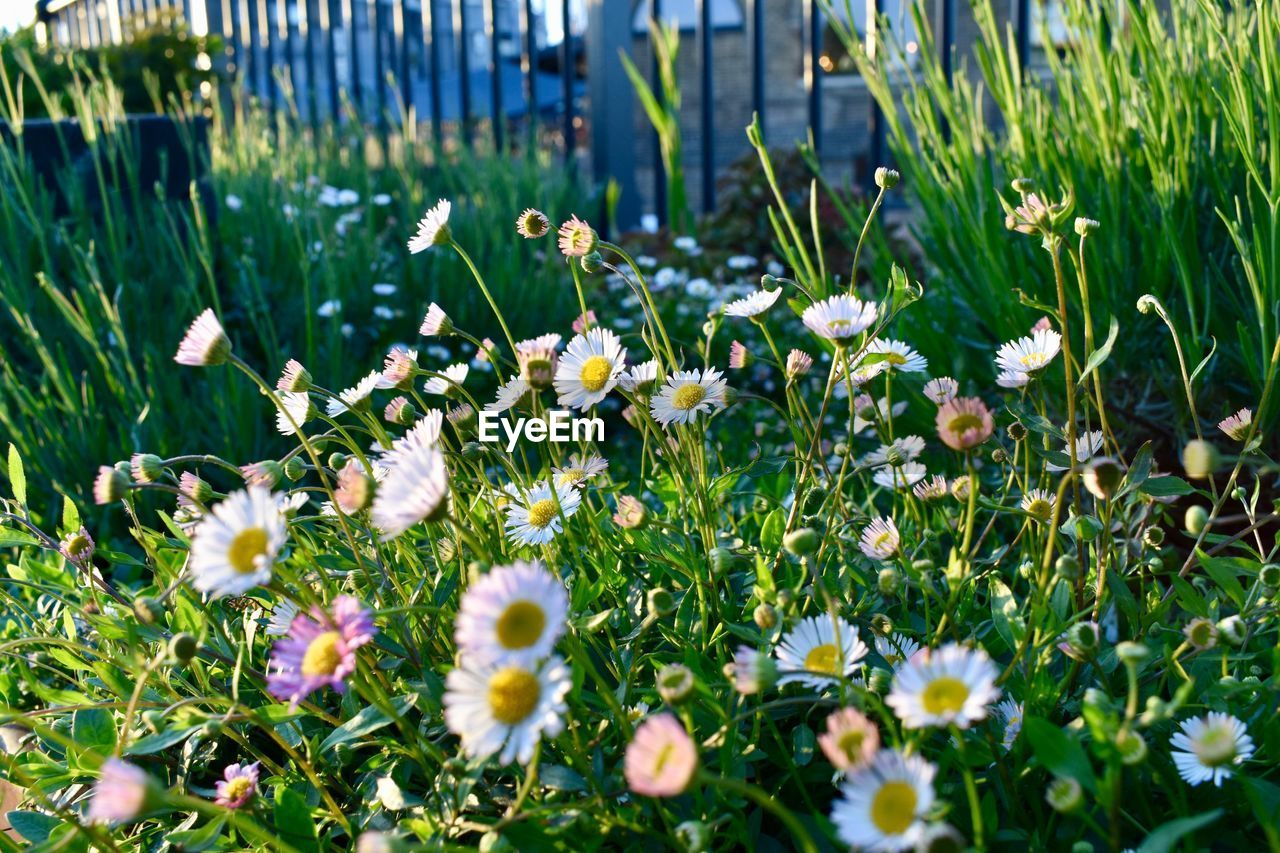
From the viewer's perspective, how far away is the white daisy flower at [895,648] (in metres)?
0.81

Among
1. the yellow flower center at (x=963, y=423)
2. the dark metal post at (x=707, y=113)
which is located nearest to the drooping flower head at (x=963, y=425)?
the yellow flower center at (x=963, y=423)

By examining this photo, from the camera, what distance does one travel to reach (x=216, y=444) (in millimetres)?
1879

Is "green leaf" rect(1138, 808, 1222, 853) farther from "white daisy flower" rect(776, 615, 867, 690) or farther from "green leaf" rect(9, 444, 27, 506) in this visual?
"green leaf" rect(9, 444, 27, 506)

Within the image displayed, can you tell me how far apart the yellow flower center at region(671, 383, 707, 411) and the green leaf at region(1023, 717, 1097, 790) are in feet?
1.18

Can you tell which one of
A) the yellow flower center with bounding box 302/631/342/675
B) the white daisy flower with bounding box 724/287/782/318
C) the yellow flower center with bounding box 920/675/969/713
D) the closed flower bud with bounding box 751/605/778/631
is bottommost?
the closed flower bud with bounding box 751/605/778/631

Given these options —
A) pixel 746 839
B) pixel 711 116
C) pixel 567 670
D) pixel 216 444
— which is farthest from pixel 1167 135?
pixel 711 116

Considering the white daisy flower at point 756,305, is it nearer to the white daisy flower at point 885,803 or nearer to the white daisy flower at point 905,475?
the white daisy flower at point 905,475

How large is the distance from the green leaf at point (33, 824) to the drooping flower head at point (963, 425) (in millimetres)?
646

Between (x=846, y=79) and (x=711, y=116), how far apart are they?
909 centimetres

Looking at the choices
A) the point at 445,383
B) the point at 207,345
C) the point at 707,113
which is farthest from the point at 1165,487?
the point at 707,113

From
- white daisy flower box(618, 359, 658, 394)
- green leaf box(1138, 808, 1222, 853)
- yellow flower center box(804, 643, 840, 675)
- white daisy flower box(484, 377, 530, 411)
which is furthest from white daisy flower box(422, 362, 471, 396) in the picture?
green leaf box(1138, 808, 1222, 853)

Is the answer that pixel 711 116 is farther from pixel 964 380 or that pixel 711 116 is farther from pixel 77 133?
pixel 964 380

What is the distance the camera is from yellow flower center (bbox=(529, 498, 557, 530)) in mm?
883

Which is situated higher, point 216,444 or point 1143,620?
point 1143,620
